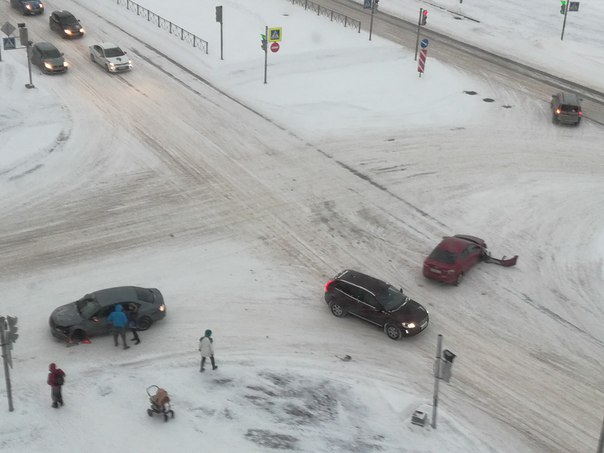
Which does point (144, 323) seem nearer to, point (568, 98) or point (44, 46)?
point (44, 46)

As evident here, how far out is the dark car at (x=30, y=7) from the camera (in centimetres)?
5272

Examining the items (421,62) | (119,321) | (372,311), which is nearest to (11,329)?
(119,321)

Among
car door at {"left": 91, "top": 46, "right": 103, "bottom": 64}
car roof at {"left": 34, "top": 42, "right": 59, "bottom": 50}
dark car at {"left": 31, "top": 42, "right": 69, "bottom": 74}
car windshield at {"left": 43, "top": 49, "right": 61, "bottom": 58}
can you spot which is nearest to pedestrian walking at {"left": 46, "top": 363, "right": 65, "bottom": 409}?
dark car at {"left": 31, "top": 42, "right": 69, "bottom": 74}

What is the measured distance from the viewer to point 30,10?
173 ft

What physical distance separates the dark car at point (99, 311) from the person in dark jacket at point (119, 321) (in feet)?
1.50

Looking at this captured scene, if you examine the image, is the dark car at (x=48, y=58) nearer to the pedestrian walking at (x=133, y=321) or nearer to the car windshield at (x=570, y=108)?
the pedestrian walking at (x=133, y=321)

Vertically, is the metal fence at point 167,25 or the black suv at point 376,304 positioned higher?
the metal fence at point 167,25

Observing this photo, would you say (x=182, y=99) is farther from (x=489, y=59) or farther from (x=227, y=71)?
(x=489, y=59)

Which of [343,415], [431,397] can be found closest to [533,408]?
[431,397]

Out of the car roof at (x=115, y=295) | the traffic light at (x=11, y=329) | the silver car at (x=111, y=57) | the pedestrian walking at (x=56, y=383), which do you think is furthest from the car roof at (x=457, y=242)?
the silver car at (x=111, y=57)

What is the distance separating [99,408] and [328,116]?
23183mm

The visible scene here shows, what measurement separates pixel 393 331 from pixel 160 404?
7538 millimetres

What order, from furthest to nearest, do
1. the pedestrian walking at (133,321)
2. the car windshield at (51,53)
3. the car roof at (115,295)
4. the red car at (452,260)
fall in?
Answer: the car windshield at (51,53) < the red car at (452,260) < the car roof at (115,295) < the pedestrian walking at (133,321)

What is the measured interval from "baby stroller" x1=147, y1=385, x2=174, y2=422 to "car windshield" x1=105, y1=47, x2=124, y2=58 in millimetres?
29140
